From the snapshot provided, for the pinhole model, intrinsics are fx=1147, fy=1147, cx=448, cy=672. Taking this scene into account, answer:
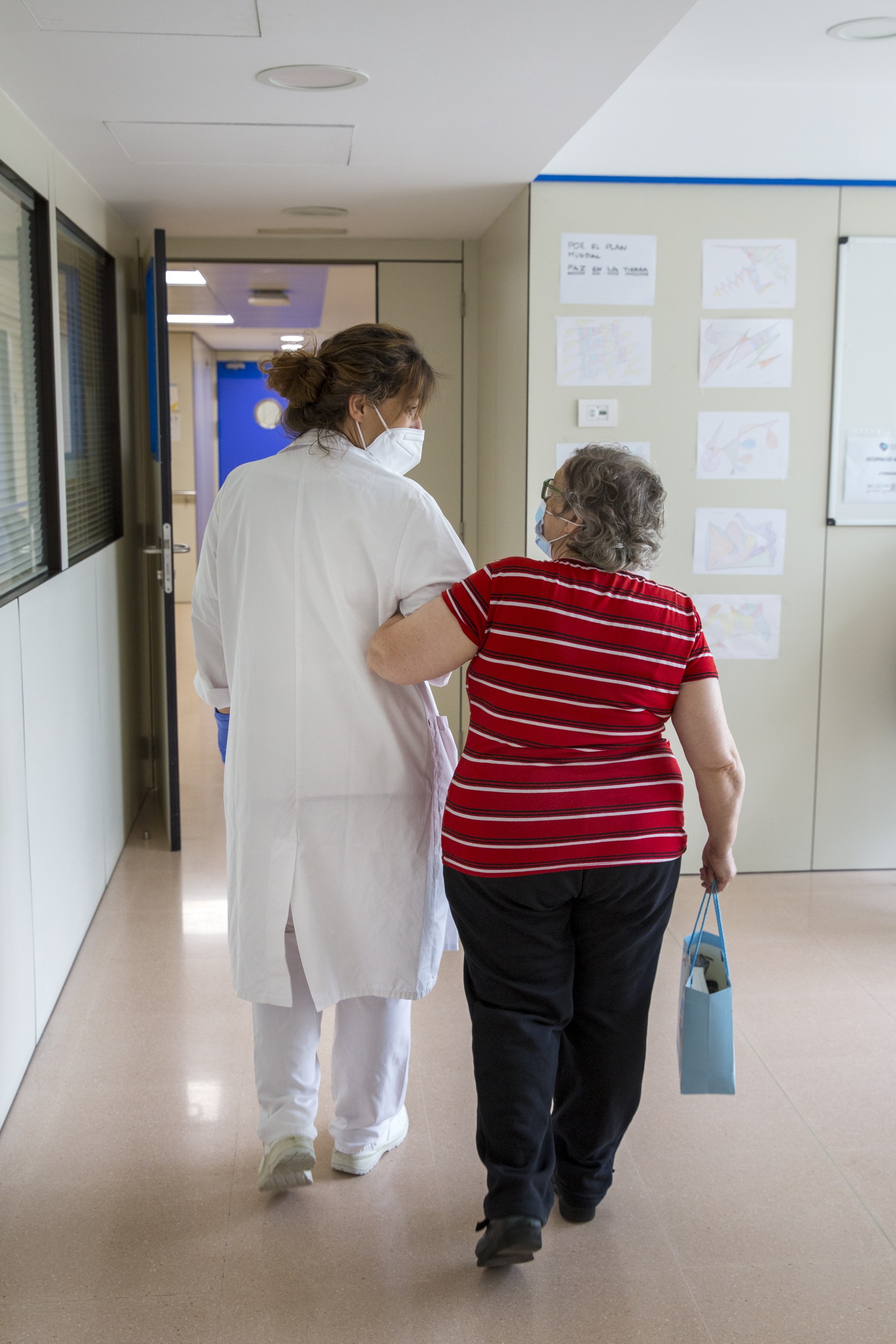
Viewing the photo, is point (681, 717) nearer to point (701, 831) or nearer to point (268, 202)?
point (701, 831)

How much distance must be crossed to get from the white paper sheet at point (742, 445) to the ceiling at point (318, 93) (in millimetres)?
1004

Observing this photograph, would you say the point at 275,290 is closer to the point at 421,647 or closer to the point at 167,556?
the point at 167,556

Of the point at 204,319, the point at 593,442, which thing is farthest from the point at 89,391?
the point at 204,319

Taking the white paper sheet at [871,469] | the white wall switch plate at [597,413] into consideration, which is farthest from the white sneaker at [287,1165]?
the white paper sheet at [871,469]

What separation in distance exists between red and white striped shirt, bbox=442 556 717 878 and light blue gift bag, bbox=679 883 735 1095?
0.88 ft

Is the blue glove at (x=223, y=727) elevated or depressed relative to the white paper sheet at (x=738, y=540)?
depressed

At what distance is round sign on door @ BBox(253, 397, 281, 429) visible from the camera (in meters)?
13.2

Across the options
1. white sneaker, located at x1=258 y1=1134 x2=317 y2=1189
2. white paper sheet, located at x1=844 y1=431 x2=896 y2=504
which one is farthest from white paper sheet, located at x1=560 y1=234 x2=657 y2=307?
white sneaker, located at x1=258 y1=1134 x2=317 y2=1189

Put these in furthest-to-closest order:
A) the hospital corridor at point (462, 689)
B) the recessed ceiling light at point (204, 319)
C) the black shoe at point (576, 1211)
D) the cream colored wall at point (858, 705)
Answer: the recessed ceiling light at point (204, 319)
the cream colored wall at point (858, 705)
the black shoe at point (576, 1211)
the hospital corridor at point (462, 689)

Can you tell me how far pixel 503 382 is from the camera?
417cm

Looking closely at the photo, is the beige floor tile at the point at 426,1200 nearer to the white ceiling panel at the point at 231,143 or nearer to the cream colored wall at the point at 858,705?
the cream colored wall at the point at 858,705

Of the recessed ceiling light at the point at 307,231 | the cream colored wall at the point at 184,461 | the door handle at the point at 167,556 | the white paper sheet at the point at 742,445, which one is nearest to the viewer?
the white paper sheet at the point at 742,445

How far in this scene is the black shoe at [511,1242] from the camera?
6.13ft

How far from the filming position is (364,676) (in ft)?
6.37
